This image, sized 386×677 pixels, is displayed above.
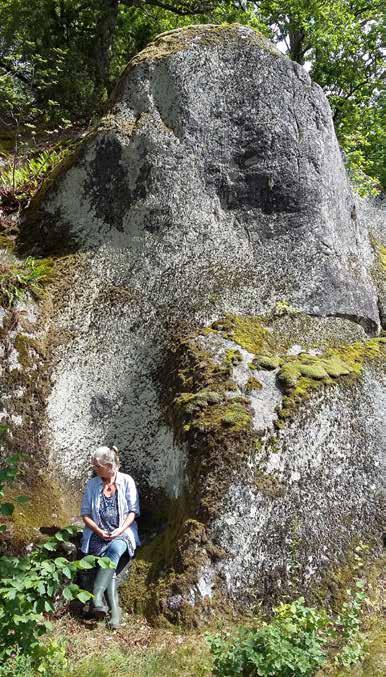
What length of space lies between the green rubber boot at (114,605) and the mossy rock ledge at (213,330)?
0.17 meters

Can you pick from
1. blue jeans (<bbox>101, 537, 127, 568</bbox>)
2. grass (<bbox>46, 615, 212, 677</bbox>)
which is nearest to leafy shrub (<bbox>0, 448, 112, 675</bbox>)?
grass (<bbox>46, 615, 212, 677</bbox>)

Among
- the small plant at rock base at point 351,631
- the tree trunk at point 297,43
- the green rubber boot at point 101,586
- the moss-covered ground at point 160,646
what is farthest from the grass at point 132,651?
the tree trunk at point 297,43

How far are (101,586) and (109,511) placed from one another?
72 centimetres

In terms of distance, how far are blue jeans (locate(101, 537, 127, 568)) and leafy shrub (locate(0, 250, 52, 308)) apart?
304cm

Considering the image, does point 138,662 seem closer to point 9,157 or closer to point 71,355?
point 71,355

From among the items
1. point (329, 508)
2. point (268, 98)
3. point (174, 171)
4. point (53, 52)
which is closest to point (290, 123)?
point (268, 98)

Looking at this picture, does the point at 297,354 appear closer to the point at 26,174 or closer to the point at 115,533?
the point at 115,533

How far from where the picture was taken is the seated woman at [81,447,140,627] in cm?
566

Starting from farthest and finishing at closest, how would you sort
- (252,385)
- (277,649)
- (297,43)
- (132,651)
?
(297,43)
(252,385)
(132,651)
(277,649)

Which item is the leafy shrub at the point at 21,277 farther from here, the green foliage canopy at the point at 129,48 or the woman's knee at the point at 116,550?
the green foliage canopy at the point at 129,48

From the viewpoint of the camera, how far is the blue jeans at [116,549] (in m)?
5.58

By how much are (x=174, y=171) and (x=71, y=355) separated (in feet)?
8.89

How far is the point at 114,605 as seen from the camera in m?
5.28

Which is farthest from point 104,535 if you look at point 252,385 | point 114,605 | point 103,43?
point 103,43
